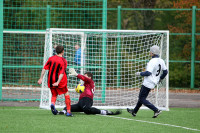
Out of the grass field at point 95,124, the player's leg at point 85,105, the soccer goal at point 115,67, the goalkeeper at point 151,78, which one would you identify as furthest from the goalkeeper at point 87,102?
the soccer goal at point 115,67

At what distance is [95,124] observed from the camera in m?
7.80

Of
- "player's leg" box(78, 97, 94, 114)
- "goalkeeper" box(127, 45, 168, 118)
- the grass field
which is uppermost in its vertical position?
"goalkeeper" box(127, 45, 168, 118)

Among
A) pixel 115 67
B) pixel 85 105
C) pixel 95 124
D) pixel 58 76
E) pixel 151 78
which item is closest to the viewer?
pixel 95 124

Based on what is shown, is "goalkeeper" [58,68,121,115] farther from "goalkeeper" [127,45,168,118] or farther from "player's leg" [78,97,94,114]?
"goalkeeper" [127,45,168,118]

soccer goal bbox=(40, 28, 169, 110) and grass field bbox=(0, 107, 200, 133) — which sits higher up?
soccer goal bbox=(40, 28, 169, 110)

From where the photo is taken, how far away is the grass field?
23.2 ft

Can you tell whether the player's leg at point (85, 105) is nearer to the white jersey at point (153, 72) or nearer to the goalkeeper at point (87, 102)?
the goalkeeper at point (87, 102)

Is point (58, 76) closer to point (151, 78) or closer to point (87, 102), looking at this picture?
point (87, 102)

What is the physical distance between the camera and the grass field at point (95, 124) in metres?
7.08

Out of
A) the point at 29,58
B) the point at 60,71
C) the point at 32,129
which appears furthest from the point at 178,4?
the point at 32,129

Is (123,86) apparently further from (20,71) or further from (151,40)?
(20,71)

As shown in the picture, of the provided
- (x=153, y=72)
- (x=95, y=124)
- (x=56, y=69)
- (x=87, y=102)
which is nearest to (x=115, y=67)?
(x=87, y=102)

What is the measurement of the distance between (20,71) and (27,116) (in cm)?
892

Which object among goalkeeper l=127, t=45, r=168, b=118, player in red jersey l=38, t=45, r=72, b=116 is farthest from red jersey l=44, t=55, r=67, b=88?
goalkeeper l=127, t=45, r=168, b=118
